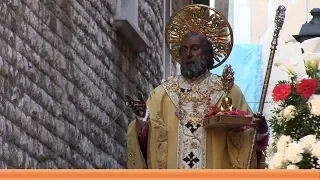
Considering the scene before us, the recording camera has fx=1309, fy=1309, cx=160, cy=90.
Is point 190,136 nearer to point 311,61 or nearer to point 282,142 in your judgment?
point 311,61

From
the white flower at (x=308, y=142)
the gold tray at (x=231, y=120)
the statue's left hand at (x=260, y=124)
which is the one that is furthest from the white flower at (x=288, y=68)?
the gold tray at (x=231, y=120)

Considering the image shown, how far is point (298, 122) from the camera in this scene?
25.3ft

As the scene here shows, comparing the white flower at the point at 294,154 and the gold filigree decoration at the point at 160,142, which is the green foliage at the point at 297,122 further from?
the gold filigree decoration at the point at 160,142

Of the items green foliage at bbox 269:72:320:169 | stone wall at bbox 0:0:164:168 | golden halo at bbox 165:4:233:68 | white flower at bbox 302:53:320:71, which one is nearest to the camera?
green foliage at bbox 269:72:320:169

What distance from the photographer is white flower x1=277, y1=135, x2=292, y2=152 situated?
7.56 meters

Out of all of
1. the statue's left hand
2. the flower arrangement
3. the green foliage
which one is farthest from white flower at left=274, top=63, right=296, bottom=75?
the statue's left hand

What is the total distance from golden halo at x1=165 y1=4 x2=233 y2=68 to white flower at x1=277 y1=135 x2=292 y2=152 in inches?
155

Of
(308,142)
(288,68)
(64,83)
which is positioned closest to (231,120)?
(64,83)

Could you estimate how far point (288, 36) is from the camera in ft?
80.2

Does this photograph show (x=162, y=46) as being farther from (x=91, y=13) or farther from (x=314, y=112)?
(x=314, y=112)

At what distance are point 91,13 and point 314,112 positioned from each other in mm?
5570

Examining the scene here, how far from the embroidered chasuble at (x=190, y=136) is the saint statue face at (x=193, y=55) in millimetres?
136

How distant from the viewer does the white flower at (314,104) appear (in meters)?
7.60

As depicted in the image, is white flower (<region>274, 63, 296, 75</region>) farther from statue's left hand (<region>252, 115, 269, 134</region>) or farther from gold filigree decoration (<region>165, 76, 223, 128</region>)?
gold filigree decoration (<region>165, 76, 223, 128</region>)
